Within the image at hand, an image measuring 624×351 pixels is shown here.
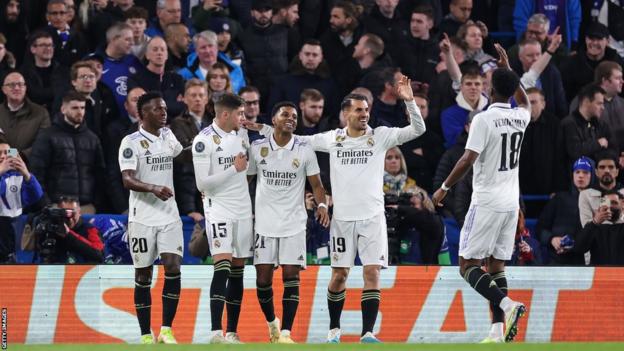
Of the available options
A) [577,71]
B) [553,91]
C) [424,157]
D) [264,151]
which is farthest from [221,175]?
[577,71]

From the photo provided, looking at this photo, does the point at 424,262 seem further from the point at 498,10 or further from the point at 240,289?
the point at 498,10

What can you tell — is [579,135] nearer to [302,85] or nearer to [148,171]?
[302,85]

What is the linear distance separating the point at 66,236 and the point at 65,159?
4.52 feet

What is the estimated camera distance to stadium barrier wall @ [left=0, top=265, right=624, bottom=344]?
15.6m

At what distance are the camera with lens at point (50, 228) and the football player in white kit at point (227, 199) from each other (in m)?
2.08

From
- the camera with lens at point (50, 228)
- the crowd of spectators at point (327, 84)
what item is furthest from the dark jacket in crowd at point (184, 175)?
the camera with lens at point (50, 228)

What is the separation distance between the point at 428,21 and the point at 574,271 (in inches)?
221

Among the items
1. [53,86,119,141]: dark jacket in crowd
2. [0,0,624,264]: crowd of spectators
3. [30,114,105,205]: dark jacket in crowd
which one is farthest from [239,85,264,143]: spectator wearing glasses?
[30,114,105,205]: dark jacket in crowd

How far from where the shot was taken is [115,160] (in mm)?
17672

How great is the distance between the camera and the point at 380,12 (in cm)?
2047

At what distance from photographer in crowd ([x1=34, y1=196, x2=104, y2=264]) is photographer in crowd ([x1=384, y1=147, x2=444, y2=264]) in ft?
11.1

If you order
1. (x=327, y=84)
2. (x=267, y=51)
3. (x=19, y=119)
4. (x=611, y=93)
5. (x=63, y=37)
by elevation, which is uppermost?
(x=63, y=37)

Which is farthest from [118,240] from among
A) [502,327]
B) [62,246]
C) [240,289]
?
[502,327]

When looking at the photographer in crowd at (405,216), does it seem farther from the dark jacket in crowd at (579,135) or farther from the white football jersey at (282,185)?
the dark jacket in crowd at (579,135)
